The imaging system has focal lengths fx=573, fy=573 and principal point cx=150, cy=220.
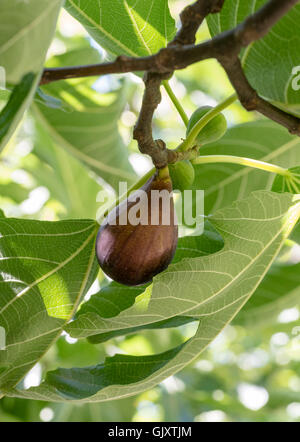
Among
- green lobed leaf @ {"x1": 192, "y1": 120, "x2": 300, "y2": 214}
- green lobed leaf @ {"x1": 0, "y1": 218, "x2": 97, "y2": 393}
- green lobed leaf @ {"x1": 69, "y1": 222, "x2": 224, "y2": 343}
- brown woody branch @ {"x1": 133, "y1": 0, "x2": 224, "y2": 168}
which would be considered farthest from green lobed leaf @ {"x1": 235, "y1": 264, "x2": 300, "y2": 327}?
brown woody branch @ {"x1": 133, "y1": 0, "x2": 224, "y2": 168}

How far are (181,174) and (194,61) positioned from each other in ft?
0.88

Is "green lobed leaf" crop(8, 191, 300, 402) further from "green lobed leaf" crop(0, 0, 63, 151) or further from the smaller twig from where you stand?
"green lobed leaf" crop(0, 0, 63, 151)

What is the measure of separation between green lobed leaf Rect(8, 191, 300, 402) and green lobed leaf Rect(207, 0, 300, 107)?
162 mm

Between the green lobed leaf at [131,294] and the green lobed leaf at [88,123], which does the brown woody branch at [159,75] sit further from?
the green lobed leaf at [88,123]

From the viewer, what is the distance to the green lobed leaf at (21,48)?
1.81 ft

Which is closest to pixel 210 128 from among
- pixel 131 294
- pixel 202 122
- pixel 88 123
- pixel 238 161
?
pixel 202 122

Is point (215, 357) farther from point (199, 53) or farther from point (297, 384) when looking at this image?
point (199, 53)

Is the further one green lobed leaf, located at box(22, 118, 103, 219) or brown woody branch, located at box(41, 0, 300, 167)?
green lobed leaf, located at box(22, 118, 103, 219)

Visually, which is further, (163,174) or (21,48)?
(163,174)

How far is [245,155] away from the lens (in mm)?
1334

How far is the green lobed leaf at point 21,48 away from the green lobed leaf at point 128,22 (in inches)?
16.6

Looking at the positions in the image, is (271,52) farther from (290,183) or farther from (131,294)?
(131,294)

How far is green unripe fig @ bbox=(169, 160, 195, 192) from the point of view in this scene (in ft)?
2.84
